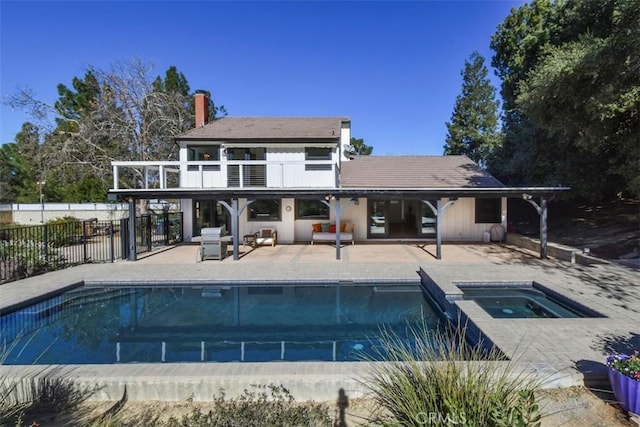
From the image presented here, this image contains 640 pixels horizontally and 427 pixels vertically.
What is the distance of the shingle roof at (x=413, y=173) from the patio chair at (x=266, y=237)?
13.2ft

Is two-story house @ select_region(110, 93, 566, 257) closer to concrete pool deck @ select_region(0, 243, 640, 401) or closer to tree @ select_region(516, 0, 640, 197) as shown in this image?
concrete pool deck @ select_region(0, 243, 640, 401)

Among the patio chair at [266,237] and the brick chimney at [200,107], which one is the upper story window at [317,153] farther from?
the brick chimney at [200,107]

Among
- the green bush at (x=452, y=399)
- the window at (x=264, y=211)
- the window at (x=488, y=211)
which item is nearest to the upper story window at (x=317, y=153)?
the window at (x=264, y=211)

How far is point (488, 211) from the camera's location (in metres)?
16.6

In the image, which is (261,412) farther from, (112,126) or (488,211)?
(112,126)

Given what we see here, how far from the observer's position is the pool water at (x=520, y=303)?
7160mm

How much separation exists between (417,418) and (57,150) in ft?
88.4

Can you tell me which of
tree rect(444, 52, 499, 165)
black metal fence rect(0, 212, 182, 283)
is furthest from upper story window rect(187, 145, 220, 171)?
tree rect(444, 52, 499, 165)

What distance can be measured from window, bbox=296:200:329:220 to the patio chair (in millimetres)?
1533

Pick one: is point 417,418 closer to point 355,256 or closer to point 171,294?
point 171,294

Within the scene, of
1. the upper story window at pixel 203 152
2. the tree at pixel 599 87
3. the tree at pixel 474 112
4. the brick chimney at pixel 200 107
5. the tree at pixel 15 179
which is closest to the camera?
the tree at pixel 599 87

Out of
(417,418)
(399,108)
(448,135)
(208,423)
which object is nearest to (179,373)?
(208,423)

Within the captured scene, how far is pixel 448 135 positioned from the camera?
35.7 metres

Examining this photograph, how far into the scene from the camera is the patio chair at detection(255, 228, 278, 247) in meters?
15.3
